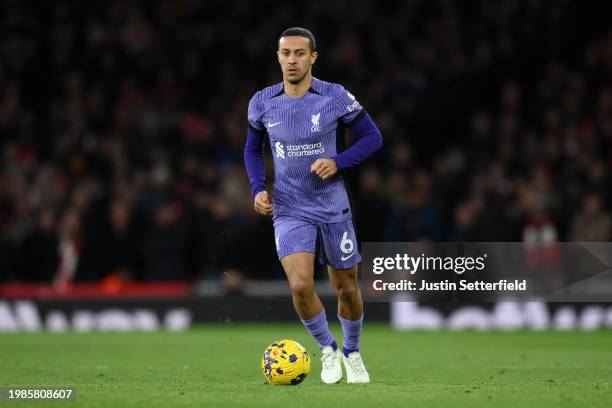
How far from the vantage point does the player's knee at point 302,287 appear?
8883mm

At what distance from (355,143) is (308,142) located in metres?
0.35

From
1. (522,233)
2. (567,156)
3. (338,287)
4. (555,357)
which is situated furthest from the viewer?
(567,156)

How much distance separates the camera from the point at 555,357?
12352 millimetres

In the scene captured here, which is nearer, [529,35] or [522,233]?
[522,233]

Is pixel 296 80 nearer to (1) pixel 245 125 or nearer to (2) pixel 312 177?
(2) pixel 312 177

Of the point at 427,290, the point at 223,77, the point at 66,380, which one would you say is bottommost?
the point at 66,380

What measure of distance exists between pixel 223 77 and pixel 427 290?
12335mm

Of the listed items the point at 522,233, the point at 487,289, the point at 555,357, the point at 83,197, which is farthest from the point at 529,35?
the point at 487,289

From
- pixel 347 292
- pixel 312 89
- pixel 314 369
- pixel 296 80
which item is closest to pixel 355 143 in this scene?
pixel 312 89

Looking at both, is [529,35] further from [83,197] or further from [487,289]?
[487,289]

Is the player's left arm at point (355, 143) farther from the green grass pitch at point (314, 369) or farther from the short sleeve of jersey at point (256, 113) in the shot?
the green grass pitch at point (314, 369)

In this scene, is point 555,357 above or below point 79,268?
below

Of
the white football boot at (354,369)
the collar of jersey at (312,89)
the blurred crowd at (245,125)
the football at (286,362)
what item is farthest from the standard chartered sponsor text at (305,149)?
the blurred crowd at (245,125)

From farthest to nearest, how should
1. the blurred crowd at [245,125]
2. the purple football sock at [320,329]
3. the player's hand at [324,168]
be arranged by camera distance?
1. the blurred crowd at [245,125]
2. the purple football sock at [320,329]
3. the player's hand at [324,168]
